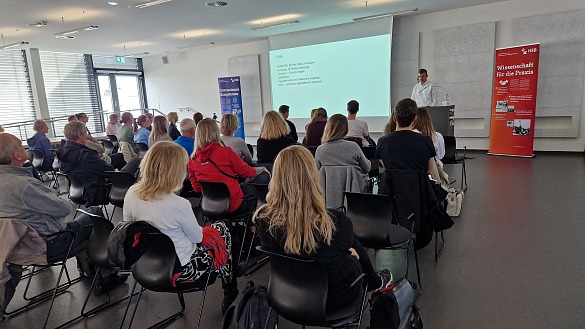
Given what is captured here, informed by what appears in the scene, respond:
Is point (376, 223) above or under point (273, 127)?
under

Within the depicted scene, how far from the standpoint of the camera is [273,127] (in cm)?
389

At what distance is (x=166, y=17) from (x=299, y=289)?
23.7ft

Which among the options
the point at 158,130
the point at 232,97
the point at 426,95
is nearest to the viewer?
the point at 158,130

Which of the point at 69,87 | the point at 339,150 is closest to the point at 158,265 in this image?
the point at 339,150

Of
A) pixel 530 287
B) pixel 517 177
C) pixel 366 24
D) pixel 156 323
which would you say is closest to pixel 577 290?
pixel 530 287

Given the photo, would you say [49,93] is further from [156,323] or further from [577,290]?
[577,290]

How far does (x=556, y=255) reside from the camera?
9.98 ft

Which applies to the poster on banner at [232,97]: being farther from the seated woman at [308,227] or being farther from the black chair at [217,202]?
the seated woman at [308,227]

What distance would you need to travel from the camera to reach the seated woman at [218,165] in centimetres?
310

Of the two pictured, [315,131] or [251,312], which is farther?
[315,131]

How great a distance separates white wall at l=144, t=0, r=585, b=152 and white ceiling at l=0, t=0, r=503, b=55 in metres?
0.34

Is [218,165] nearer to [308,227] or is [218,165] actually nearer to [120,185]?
[120,185]

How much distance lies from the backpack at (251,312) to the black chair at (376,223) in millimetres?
916

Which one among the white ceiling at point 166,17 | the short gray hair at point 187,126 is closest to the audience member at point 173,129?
the short gray hair at point 187,126
